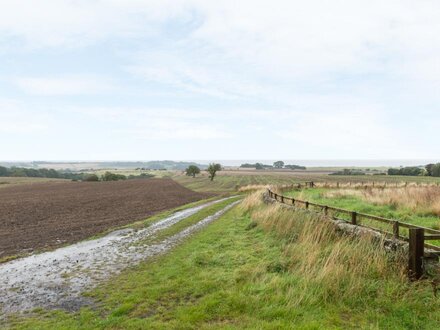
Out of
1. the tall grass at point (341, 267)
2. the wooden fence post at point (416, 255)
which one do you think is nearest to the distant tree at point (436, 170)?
the tall grass at point (341, 267)

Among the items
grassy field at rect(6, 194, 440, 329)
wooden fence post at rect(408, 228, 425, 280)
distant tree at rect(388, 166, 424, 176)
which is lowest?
grassy field at rect(6, 194, 440, 329)

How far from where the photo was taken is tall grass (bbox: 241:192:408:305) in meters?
7.85

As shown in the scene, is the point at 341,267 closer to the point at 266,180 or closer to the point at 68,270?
the point at 68,270

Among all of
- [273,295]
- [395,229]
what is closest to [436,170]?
[395,229]

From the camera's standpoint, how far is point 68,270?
13.0 meters

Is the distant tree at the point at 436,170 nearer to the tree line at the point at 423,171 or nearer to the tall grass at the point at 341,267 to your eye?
the tree line at the point at 423,171

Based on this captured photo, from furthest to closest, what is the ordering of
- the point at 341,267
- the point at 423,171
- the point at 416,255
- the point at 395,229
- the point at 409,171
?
the point at 409,171 < the point at 423,171 < the point at 395,229 < the point at 341,267 < the point at 416,255

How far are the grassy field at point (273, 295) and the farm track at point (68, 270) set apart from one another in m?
0.80

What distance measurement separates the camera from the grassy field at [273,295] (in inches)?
276

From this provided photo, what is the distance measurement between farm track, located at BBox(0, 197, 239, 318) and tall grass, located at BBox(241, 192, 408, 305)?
5.99 m

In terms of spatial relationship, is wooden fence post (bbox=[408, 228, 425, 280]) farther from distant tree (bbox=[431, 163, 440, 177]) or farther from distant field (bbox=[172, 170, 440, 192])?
distant tree (bbox=[431, 163, 440, 177])

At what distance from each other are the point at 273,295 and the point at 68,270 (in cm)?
867

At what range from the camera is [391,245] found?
29.1 feet

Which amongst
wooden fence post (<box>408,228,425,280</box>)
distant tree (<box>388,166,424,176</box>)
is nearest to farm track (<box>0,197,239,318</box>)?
wooden fence post (<box>408,228,425,280</box>)
